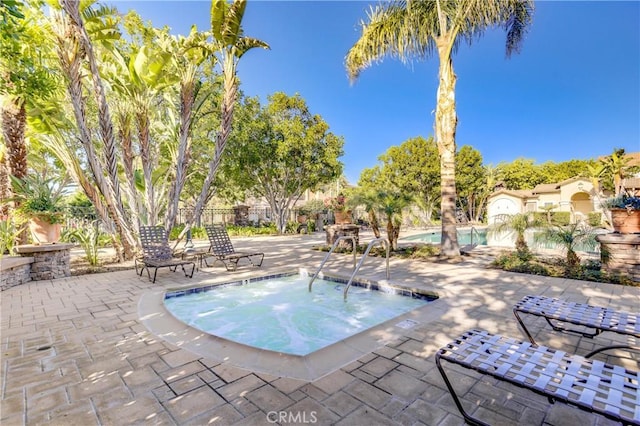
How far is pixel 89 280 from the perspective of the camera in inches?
264

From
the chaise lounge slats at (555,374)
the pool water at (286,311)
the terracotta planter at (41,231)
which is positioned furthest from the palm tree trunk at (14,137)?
the chaise lounge slats at (555,374)

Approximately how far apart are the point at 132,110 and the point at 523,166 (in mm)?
45271

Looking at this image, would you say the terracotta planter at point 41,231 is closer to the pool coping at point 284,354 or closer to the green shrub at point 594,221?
the pool coping at point 284,354

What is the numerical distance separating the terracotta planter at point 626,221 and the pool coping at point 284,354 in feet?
16.9

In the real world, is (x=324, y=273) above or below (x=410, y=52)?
below

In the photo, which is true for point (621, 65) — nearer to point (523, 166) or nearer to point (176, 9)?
point (523, 166)

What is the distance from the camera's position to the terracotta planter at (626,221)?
5992 mm

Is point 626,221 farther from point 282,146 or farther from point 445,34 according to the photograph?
point 282,146

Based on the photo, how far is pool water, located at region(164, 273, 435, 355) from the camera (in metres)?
4.30

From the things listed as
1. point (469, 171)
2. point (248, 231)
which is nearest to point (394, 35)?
point (248, 231)

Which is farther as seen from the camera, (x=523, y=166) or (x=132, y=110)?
(x=523, y=166)

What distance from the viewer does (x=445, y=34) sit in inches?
337

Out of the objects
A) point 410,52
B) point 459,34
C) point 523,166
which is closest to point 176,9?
point 410,52

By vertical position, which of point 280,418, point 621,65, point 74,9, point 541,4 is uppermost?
point 621,65
